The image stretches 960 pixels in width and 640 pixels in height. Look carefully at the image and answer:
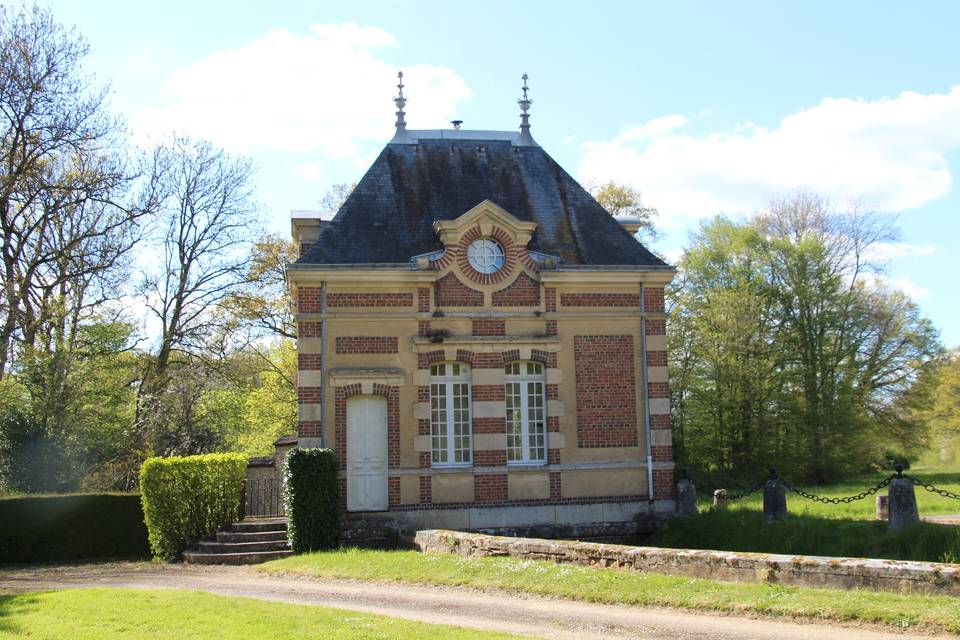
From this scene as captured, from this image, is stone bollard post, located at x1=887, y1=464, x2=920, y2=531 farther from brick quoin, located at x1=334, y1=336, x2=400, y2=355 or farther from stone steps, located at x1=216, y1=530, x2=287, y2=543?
stone steps, located at x1=216, y1=530, x2=287, y2=543

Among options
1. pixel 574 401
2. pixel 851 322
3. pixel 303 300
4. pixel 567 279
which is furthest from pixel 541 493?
pixel 851 322

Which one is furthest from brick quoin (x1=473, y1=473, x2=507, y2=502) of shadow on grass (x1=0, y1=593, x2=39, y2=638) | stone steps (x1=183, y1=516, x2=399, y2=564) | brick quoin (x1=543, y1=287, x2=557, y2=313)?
shadow on grass (x1=0, y1=593, x2=39, y2=638)

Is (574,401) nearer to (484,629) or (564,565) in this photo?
(564,565)

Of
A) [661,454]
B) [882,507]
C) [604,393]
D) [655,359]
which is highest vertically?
[655,359]

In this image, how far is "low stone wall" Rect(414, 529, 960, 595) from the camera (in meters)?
9.42

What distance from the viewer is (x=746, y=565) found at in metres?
10.9

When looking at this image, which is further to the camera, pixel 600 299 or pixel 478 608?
pixel 600 299

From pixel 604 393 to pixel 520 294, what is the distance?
2702mm

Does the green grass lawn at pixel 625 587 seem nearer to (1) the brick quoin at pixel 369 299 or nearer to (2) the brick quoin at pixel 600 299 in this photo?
(1) the brick quoin at pixel 369 299

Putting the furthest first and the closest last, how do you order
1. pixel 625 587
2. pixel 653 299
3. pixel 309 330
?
pixel 653 299
pixel 309 330
pixel 625 587

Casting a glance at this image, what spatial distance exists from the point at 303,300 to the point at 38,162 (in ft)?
35.7

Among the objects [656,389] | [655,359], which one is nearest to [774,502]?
[656,389]

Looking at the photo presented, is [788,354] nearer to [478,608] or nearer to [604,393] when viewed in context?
[604,393]

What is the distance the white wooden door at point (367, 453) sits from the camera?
18094 millimetres
